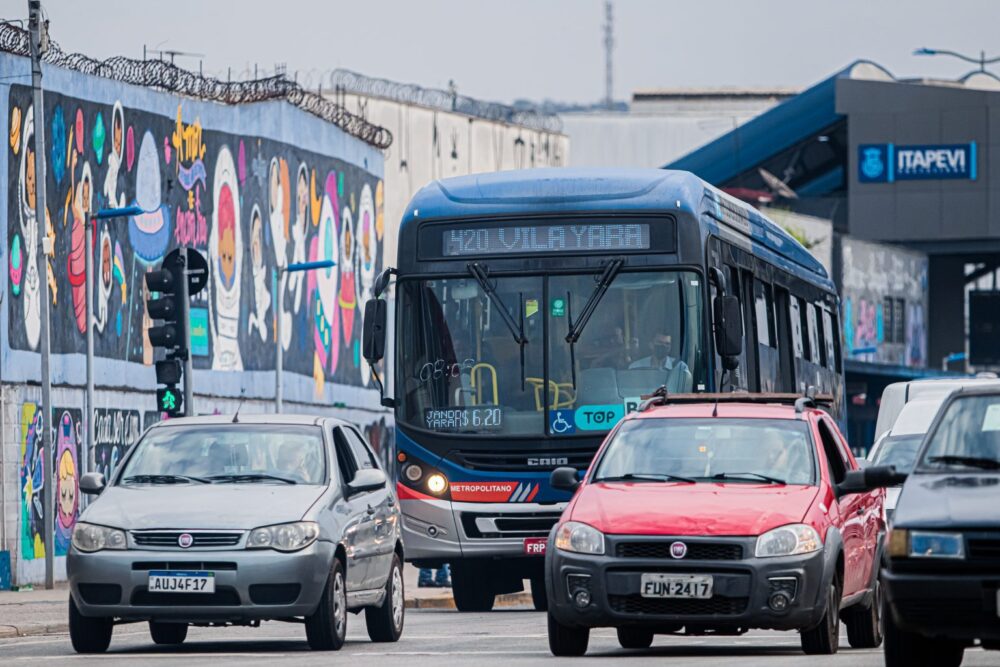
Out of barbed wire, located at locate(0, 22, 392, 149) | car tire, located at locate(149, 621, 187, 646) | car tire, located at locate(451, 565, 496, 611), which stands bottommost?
car tire, located at locate(451, 565, 496, 611)

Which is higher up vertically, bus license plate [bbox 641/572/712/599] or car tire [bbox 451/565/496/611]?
bus license plate [bbox 641/572/712/599]

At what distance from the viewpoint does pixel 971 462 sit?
12.1 m

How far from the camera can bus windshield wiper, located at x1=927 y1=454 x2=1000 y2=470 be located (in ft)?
39.5

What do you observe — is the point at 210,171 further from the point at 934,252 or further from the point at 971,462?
the point at 934,252

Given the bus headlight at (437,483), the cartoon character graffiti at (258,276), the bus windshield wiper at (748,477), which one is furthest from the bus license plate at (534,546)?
the cartoon character graffiti at (258,276)

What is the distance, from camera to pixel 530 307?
20.2 meters

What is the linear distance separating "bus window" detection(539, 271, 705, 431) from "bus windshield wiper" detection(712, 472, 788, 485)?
4.87 meters

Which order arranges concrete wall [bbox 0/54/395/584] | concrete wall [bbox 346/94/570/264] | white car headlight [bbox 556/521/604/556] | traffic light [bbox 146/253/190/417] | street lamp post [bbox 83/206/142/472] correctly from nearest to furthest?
white car headlight [bbox 556/521/604/556]
traffic light [bbox 146/253/190/417]
street lamp post [bbox 83/206/142/472]
concrete wall [bbox 0/54/395/584]
concrete wall [bbox 346/94/570/264]

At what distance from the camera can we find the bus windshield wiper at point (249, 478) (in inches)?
647

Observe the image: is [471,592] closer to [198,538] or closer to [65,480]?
[198,538]

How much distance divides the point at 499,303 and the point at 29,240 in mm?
17128

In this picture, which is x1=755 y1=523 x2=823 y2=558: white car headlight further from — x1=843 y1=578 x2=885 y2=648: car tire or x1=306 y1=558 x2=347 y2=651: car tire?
x1=306 y1=558 x2=347 y2=651: car tire

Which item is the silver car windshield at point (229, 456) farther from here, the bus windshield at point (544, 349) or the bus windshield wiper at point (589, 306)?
the bus windshield wiper at point (589, 306)

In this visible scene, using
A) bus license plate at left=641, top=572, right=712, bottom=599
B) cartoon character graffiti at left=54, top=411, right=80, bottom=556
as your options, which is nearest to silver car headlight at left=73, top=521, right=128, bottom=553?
bus license plate at left=641, top=572, right=712, bottom=599
